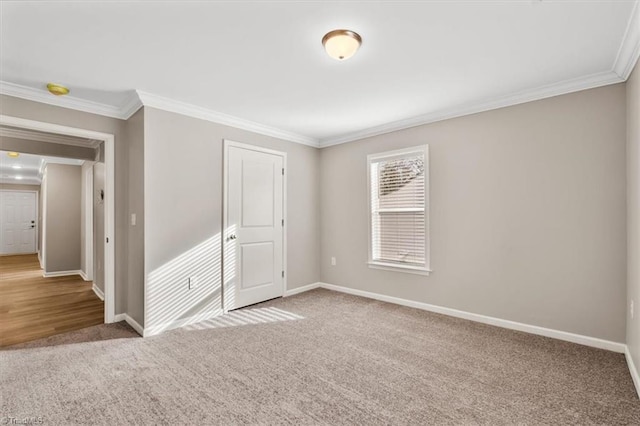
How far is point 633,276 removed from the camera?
91.8 inches

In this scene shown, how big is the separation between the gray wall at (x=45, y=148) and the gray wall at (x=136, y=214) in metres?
1.79

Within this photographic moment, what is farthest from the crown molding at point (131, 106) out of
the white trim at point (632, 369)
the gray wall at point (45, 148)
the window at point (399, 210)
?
the white trim at point (632, 369)

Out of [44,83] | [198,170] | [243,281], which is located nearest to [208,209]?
[198,170]

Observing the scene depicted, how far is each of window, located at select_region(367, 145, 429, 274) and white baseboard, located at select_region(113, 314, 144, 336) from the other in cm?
285

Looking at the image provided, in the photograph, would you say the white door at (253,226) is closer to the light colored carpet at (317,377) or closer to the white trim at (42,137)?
the light colored carpet at (317,377)

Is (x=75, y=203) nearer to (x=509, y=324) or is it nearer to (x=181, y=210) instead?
(x=181, y=210)

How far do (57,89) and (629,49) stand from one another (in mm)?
4605

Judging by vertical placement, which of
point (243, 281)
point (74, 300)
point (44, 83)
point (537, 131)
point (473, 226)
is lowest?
point (74, 300)

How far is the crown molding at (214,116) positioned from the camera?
314cm

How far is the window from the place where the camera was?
153 inches

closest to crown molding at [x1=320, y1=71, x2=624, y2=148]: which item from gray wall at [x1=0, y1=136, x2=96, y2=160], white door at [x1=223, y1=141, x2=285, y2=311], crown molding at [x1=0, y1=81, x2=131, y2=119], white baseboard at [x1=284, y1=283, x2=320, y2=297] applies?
white door at [x1=223, y1=141, x2=285, y2=311]

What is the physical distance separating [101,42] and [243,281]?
9.29 feet

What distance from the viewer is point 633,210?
2.34m

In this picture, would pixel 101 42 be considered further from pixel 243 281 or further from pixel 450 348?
pixel 450 348
